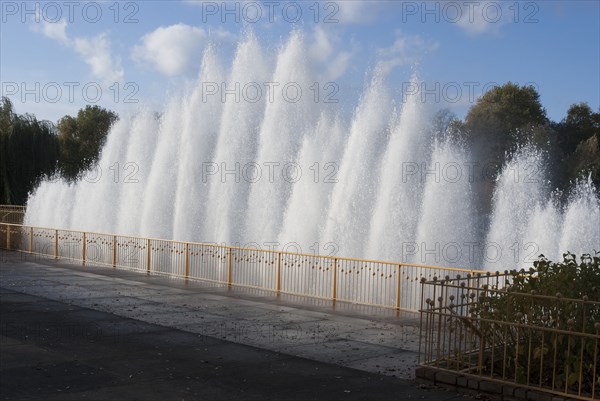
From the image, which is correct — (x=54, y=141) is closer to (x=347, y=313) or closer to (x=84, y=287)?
(x=84, y=287)

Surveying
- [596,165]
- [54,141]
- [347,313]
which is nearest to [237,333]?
[347,313]

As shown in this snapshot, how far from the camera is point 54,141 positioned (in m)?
45.1

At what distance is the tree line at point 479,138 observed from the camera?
42.6 m

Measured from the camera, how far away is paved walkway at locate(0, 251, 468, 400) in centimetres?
818

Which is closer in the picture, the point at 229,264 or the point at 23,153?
the point at 229,264

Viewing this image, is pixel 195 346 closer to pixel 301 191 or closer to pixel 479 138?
pixel 301 191

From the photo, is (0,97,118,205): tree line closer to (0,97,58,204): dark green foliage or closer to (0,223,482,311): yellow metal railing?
(0,97,58,204): dark green foliage

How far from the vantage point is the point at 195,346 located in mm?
10648

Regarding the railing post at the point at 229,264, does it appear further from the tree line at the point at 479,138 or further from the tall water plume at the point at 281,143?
A: the tree line at the point at 479,138

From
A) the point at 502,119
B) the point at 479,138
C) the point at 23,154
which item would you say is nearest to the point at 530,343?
the point at 23,154

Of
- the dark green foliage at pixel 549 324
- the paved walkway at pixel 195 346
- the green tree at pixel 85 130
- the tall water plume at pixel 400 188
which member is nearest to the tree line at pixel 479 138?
the green tree at pixel 85 130

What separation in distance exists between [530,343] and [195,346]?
Answer: 5.09 meters

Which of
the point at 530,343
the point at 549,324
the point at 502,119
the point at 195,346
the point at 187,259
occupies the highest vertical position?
the point at 502,119

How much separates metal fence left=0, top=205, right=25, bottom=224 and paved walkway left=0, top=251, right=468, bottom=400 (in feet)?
49.9
